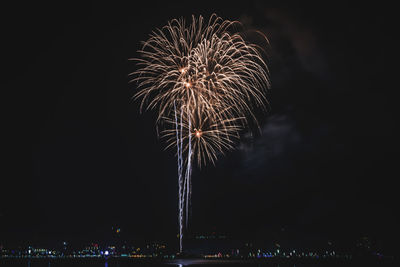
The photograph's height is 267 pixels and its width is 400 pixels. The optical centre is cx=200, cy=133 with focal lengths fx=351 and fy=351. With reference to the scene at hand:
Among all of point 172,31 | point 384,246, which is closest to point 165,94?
point 172,31

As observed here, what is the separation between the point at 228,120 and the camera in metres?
22.3

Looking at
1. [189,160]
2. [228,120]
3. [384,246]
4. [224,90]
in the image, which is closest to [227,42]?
[224,90]

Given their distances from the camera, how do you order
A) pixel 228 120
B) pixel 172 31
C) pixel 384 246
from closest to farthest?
pixel 228 120
pixel 172 31
pixel 384 246

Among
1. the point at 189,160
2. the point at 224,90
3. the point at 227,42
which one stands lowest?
the point at 189,160

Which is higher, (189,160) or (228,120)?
(228,120)

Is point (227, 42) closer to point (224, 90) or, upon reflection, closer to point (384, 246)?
point (224, 90)

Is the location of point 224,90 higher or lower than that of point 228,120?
higher

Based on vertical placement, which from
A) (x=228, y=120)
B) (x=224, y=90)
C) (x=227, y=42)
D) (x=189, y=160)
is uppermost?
(x=227, y=42)

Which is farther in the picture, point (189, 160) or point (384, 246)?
point (384, 246)

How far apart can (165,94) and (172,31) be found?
175 inches

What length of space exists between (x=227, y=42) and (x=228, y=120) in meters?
5.30

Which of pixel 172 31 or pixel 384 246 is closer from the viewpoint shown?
pixel 172 31

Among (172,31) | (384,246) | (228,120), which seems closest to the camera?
(228,120)

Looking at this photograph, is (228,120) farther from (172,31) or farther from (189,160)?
(172,31)
